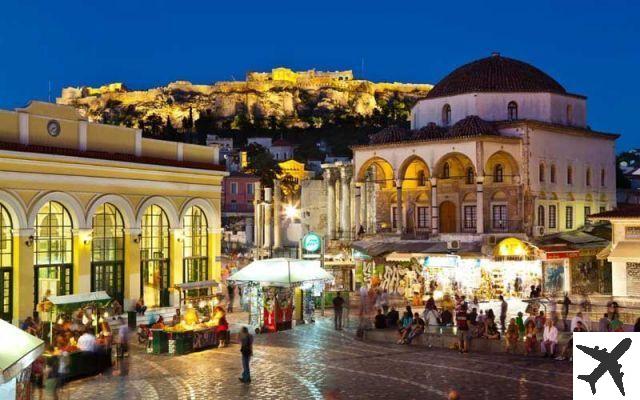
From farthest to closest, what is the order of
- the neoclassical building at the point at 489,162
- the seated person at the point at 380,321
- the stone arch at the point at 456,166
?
the stone arch at the point at 456,166 < the neoclassical building at the point at 489,162 < the seated person at the point at 380,321

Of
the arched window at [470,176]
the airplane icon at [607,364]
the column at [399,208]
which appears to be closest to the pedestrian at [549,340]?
the airplane icon at [607,364]

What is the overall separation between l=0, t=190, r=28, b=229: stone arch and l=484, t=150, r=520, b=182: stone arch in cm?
2329

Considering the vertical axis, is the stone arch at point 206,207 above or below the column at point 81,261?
above

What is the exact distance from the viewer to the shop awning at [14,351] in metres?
10.5

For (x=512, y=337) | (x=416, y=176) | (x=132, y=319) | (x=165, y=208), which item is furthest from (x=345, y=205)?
(x=512, y=337)

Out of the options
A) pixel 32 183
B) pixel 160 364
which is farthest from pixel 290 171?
pixel 160 364

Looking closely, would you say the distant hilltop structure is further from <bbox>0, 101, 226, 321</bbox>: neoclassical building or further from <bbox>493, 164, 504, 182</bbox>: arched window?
<bbox>0, 101, 226, 321</bbox>: neoclassical building

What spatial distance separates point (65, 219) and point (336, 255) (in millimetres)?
15876

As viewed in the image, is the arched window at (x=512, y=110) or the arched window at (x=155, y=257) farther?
the arched window at (x=512, y=110)

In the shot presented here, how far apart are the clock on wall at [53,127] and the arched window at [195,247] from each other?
652 centimetres

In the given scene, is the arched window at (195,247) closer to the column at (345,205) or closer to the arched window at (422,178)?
the arched window at (422,178)

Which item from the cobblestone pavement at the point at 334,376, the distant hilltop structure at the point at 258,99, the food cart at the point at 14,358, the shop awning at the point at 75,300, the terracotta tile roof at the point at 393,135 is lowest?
the cobblestone pavement at the point at 334,376

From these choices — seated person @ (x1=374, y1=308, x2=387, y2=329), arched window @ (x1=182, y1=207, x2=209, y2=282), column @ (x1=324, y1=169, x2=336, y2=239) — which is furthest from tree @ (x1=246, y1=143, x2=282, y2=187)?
seated person @ (x1=374, y1=308, x2=387, y2=329)

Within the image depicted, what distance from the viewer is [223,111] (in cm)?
16300
